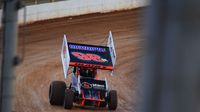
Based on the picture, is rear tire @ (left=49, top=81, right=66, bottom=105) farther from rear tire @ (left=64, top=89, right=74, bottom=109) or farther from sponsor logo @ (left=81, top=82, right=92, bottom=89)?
sponsor logo @ (left=81, top=82, right=92, bottom=89)

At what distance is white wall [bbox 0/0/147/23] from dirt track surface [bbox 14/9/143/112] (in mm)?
310

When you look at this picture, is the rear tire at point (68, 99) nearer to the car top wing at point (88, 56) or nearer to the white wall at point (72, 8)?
the car top wing at point (88, 56)

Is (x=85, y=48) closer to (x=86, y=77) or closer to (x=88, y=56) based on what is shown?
(x=88, y=56)

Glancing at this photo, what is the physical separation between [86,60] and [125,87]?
5008mm

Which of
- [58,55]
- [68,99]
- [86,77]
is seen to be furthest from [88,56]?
[58,55]

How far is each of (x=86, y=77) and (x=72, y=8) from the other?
1596cm

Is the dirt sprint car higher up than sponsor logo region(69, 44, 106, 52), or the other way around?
sponsor logo region(69, 44, 106, 52)

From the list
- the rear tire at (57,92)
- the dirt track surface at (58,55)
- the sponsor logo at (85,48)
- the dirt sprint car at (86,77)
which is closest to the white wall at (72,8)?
the dirt track surface at (58,55)

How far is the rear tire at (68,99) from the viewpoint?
1667cm

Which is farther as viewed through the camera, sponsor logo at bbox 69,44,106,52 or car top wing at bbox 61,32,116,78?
sponsor logo at bbox 69,44,106,52

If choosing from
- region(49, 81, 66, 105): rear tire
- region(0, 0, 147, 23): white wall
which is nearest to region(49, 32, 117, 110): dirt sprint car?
region(49, 81, 66, 105): rear tire

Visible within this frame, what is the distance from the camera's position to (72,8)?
32.5 metres

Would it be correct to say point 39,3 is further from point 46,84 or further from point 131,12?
point 46,84

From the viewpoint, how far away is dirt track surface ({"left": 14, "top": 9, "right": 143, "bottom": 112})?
1898 cm
